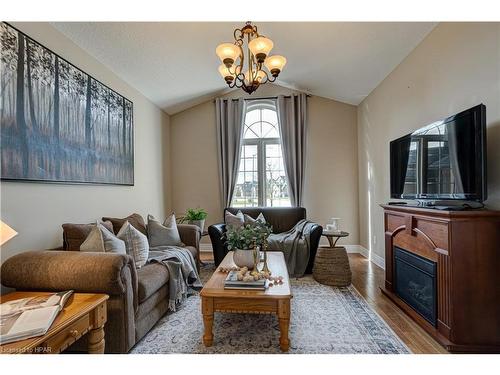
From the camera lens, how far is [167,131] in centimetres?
498

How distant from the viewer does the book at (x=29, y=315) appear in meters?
1.09

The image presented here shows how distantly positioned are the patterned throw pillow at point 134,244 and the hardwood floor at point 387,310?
2.30 meters

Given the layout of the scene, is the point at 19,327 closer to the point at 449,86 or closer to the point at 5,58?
the point at 5,58

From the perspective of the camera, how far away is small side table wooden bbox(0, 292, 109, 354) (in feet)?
3.49

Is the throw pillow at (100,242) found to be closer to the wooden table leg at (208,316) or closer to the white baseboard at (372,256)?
the wooden table leg at (208,316)

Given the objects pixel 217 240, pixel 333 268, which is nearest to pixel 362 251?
pixel 333 268

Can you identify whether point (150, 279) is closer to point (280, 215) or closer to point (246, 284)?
point (246, 284)

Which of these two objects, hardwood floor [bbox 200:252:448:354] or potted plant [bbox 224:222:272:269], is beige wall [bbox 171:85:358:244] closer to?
hardwood floor [bbox 200:252:448:354]

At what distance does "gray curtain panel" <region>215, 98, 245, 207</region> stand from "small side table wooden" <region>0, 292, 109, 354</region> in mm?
3409

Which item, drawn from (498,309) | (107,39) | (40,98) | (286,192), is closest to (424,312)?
(498,309)

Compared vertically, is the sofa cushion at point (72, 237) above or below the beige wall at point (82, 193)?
below

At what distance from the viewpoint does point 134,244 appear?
236 cm

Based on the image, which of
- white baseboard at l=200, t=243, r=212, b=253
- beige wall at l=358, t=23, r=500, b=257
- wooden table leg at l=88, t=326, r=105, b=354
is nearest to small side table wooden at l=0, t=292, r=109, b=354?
wooden table leg at l=88, t=326, r=105, b=354

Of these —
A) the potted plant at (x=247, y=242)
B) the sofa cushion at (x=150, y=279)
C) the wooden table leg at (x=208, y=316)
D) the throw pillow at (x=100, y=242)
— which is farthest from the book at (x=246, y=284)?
the throw pillow at (x=100, y=242)
